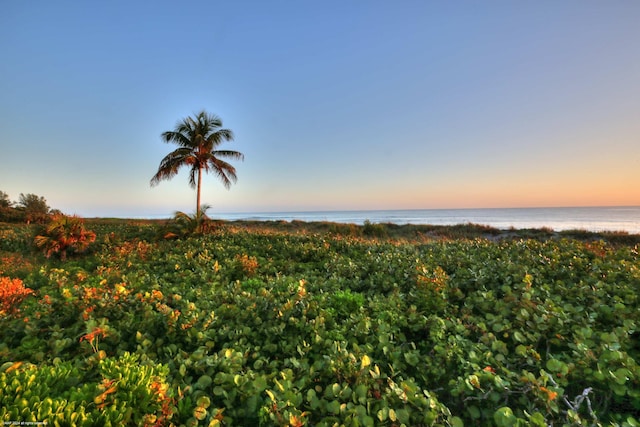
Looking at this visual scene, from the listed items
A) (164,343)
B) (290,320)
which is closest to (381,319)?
(290,320)

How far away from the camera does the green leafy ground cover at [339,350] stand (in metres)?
1.62

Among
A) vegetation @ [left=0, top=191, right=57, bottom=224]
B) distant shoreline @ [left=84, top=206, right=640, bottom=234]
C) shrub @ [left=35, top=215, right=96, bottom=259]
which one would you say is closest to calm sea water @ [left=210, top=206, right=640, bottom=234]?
distant shoreline @ [left=84, top=206, right=640, bottom=234]

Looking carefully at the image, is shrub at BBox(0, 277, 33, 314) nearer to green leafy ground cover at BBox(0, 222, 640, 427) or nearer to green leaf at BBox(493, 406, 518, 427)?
green leafy ground cover at BBox(0, 222, 640, 427)

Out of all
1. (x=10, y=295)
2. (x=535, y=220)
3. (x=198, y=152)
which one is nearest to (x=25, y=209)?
(x=198, y=152)

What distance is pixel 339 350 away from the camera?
2.26m

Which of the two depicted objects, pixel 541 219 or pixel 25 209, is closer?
pixel 25 209

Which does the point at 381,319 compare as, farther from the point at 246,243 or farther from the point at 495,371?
the point at 246,243

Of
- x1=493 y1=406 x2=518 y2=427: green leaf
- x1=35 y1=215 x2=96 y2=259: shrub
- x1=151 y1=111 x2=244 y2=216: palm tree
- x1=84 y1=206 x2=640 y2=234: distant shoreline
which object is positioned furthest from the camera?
x1=84 y1=206 x2=640 y2=234: distant shoreline

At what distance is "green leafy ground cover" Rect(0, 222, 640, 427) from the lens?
5.30ft

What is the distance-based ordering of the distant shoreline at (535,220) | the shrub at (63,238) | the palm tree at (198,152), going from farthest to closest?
1. the distant shoreline at (535,220)
2. the palm tree at (198,152)
3. the shrub at (63,238)

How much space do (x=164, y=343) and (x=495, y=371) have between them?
293 cm

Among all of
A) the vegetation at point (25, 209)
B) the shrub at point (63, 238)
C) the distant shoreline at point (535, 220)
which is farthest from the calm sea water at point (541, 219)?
the shrub at point (63, 238)

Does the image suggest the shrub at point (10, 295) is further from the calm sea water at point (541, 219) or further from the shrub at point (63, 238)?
the calm sea water at point (541, 219)

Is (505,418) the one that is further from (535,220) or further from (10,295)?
(535,220)
